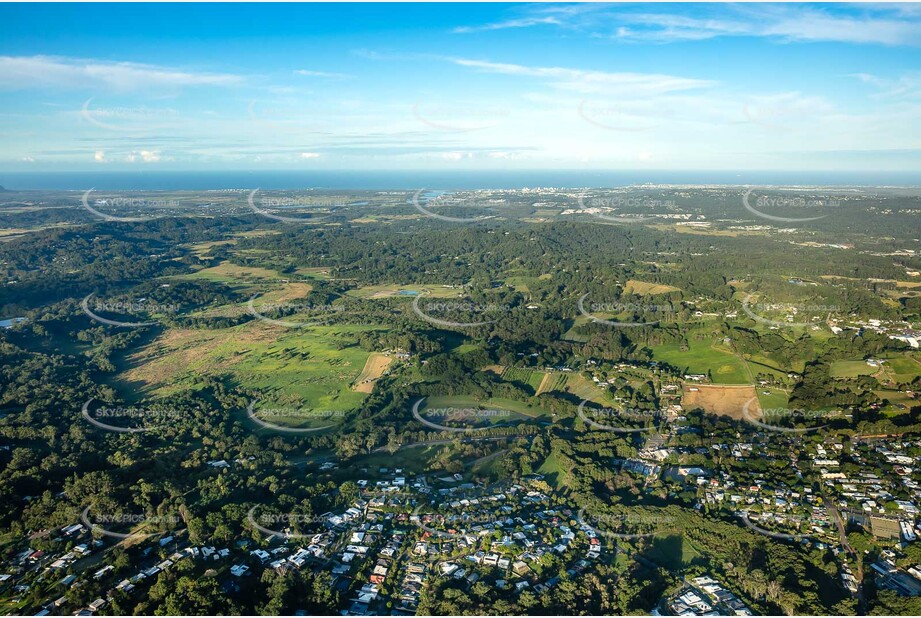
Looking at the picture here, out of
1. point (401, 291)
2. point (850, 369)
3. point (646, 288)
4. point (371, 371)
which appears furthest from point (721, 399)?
point (401, 291)

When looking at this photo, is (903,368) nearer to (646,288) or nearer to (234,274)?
(646,288)

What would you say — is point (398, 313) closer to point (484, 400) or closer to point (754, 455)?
point (484, 400)

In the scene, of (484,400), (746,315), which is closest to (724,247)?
(746,315)

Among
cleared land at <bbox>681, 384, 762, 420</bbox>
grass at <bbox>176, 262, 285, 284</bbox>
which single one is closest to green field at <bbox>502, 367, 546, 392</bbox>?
cleared land at <bbox>681, 384, 762, 420</bbox>

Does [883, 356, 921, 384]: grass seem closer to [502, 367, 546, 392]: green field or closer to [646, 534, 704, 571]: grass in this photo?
[502, 367, 546, 392]: green field

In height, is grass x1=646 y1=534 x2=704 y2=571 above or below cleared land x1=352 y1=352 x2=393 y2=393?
below

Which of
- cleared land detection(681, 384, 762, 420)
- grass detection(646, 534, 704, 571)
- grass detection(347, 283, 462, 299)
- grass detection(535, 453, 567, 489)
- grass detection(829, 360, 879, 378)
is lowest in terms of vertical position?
grass detection(646, 534, 704, 571)

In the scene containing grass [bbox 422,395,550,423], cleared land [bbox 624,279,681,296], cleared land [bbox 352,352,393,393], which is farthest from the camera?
cleared land [bbox 624,279,681,296]
